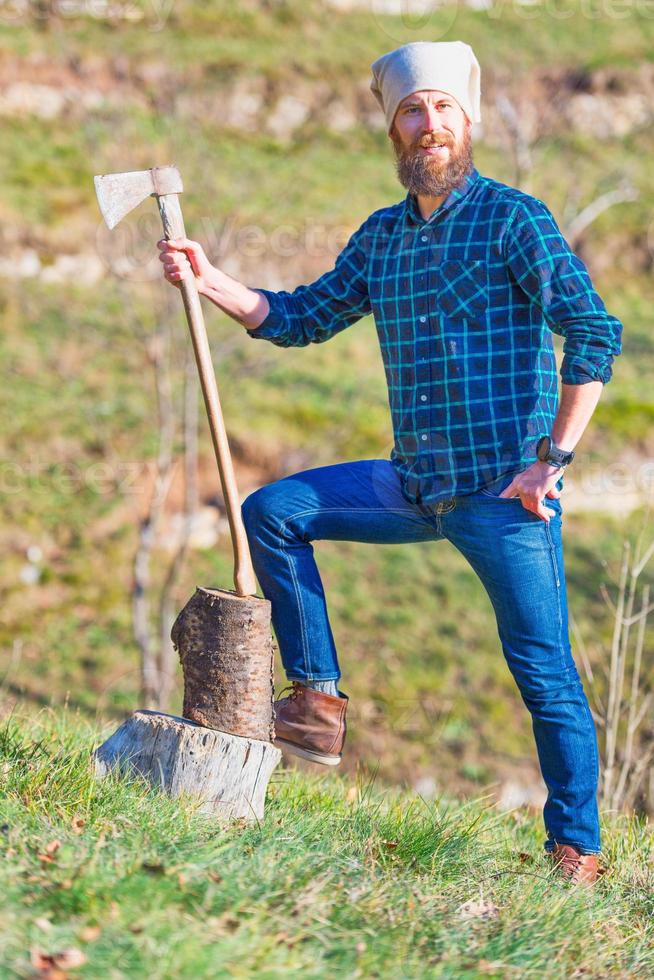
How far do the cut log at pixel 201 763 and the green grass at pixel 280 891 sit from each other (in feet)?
0.31

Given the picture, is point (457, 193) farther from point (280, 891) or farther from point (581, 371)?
point (280, 891)

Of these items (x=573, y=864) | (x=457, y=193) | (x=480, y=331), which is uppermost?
(x=457, y=193)

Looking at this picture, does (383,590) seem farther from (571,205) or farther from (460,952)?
(460,952)

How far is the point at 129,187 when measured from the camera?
3.24 metres

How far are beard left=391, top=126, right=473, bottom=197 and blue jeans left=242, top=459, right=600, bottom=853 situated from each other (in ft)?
2.88

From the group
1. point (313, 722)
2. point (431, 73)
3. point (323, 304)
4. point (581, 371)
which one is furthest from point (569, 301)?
point (313, 722)

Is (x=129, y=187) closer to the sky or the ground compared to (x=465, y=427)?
closer to the sky

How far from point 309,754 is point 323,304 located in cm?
153

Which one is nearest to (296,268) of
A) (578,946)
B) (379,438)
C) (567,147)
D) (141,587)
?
(379,438)

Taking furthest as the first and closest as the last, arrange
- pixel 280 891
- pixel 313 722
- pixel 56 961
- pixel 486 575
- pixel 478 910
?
pixel 313 722 → pixel 486 575 → pixel 478 910 → pixel 280 891 → pixel 56 961

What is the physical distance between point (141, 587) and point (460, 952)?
255 inches

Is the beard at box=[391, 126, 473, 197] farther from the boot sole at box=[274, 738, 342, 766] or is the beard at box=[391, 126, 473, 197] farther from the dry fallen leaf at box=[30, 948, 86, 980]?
the dry fallen leaf at box=[30, 948, 86, 980]

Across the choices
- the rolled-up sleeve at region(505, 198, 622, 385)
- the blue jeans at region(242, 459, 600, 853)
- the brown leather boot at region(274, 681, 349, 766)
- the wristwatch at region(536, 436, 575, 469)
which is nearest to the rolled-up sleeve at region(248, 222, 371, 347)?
the blue jeans at region(242, 459, 600, 853)

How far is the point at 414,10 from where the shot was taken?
20.8 meters
